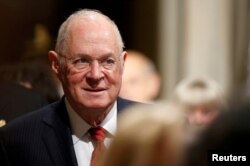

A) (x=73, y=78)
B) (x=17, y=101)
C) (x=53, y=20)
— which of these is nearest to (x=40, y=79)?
(x=17, y=101)

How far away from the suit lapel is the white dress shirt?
0.07 ft

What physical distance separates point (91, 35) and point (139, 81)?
6.89 feet

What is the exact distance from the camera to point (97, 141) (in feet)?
9.20

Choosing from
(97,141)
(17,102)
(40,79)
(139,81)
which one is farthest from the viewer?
(139,81)

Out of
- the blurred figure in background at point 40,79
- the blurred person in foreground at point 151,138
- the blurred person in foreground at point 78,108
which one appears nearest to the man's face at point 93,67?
the blurred person in foreground at point 78,108

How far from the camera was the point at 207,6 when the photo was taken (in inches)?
243

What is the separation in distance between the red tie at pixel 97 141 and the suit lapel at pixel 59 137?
0.07m

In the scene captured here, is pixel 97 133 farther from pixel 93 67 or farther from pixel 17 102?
pixel 17 102

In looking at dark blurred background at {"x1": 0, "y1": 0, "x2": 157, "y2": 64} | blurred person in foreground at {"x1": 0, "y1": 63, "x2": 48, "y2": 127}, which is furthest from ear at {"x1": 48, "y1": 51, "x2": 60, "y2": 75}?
dark blurred background at {"x1": 0, "y1": 0, "x2": 157, "y2": 64}

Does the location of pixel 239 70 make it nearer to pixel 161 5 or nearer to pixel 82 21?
pixel 161 5

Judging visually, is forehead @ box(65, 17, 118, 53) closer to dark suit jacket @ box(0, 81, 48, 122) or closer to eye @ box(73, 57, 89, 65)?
eye @ box(73, 57, 89, 65)

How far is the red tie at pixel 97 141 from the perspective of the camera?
2750mm

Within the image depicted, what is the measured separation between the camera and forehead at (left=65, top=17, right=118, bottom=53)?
2.86 m

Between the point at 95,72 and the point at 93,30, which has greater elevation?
the point at 93,30
